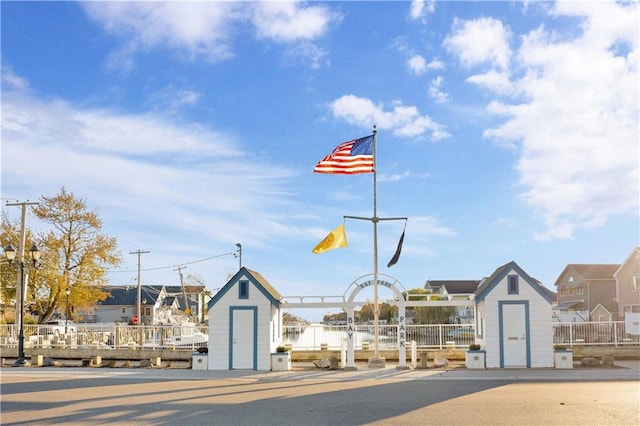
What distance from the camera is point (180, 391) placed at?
60.4ft

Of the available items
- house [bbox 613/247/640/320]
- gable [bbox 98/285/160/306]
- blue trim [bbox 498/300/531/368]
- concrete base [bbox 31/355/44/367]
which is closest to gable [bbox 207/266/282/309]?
concrete base [bbox 31/355/44/367]

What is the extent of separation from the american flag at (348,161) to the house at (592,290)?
4002 cm

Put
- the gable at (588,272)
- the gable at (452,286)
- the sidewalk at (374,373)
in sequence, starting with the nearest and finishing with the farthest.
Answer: the sidewalk at (374,373) → the gable at (588,272) → the gable at (452,286)

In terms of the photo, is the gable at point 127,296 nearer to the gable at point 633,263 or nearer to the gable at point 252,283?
the gable at point 633,263

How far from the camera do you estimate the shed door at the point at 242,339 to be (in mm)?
24719

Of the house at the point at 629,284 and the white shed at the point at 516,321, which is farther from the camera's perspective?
the house at the point at 629,284

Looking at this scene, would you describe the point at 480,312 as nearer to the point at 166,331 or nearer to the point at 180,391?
the point at 180,391

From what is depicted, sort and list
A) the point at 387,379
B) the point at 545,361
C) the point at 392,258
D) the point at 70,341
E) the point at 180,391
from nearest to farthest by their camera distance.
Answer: the point at 180,391
the point at 387,379
the point at 545,361
the point at 392,258
the point at 70,341

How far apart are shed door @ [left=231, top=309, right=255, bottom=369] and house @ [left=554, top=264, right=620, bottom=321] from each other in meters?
41.9

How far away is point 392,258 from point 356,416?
12592 mm

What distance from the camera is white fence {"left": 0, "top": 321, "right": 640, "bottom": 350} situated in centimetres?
2748

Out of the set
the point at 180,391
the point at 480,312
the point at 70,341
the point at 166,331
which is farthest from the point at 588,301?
the point at 180,391

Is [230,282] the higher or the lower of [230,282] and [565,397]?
the higher

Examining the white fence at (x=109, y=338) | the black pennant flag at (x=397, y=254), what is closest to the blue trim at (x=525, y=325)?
the black pennant flag at (x=397, y=254)
